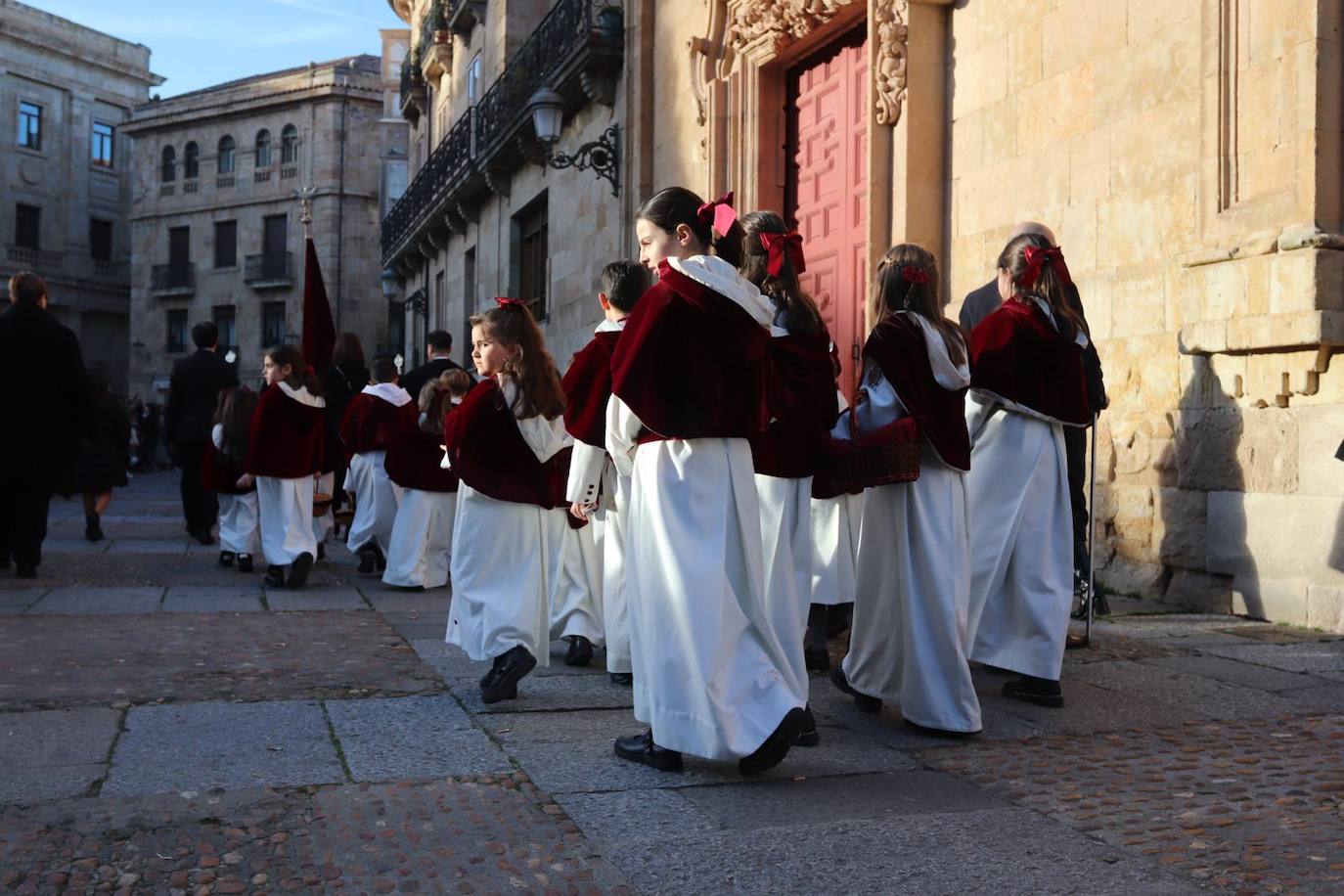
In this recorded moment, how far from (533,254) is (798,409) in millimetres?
15961

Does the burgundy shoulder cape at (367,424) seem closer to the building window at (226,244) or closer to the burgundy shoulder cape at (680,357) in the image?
the burgundy shoulder cape at (680,357)

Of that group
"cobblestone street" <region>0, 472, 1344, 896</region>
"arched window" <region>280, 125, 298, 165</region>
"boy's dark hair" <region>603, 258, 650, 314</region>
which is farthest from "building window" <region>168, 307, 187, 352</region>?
"boy's dark hair" <region>603, 258, 650, 314</region>

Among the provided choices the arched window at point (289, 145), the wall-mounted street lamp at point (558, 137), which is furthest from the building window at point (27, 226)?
the wall-mounted street lamp at point (558, 137)

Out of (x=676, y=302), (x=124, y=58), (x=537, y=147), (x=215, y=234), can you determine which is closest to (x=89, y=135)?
(x=124, y=58)

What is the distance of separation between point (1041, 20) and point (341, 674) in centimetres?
599

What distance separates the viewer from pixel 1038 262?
5281 millimetres

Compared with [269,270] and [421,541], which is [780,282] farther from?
[269,270]

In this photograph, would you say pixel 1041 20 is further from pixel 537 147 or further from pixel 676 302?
pixel 537 147

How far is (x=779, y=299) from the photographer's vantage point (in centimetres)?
496

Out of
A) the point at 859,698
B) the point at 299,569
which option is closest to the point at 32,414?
the point at 299,569

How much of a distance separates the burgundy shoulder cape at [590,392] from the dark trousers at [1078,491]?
2591mm

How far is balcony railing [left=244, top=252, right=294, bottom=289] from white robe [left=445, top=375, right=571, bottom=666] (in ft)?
148

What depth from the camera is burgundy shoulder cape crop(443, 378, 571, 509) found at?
17.6ft

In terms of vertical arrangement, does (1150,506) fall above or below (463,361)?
below
